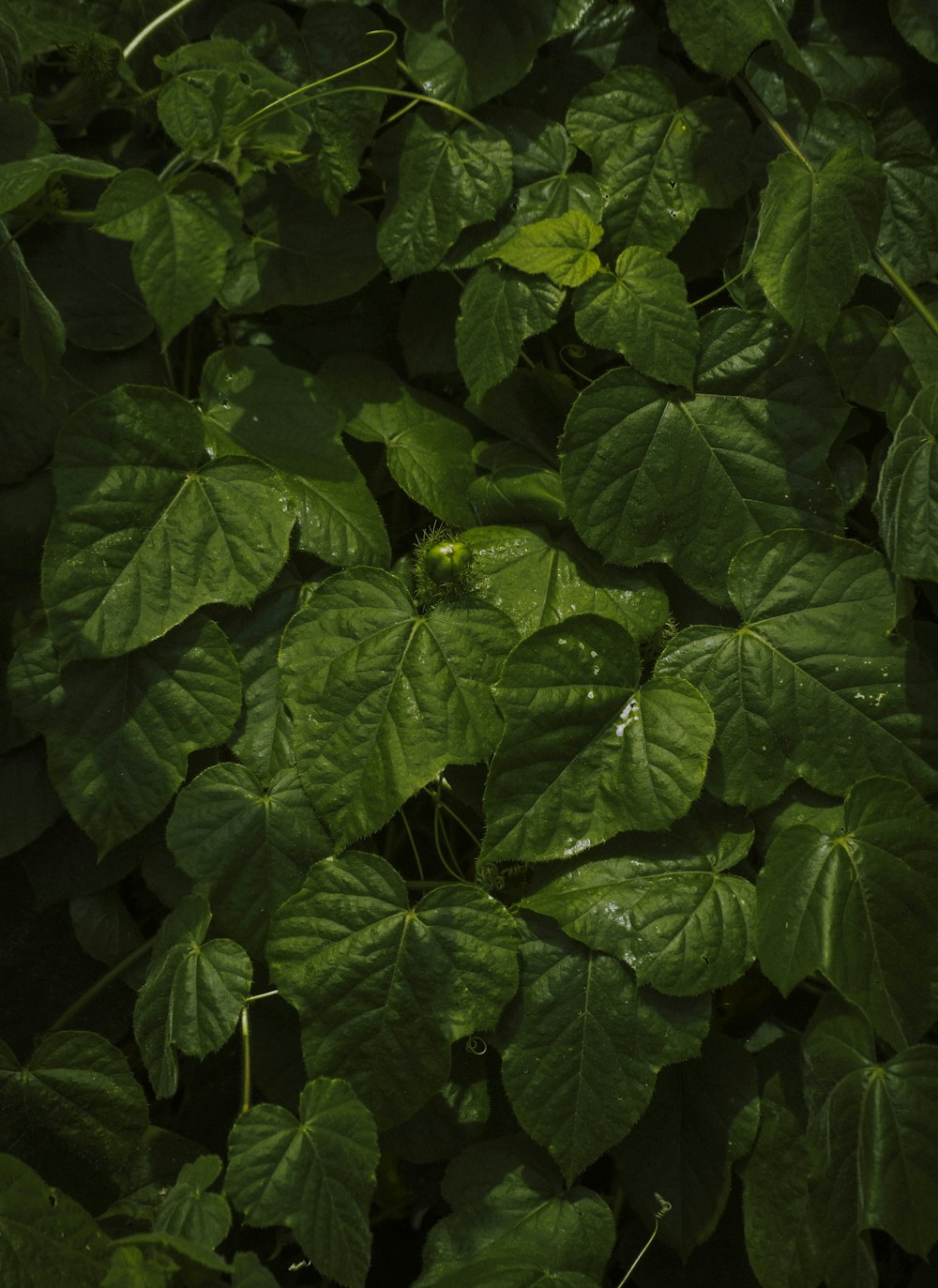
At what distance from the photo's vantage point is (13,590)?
181 cm

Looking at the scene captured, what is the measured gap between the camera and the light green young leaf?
4.58 feet

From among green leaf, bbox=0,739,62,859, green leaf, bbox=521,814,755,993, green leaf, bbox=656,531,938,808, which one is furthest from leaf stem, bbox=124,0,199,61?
green leaf, bbox=521,814,755,993

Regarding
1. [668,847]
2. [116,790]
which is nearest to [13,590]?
[116,790]

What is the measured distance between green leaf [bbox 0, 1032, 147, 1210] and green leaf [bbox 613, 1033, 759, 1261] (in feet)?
2.48

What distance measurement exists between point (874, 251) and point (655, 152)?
38 centimetres

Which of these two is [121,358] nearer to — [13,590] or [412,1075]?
[13,590]

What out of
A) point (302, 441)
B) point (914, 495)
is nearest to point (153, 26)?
point (302, 441)

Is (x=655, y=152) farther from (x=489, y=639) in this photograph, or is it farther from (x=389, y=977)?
(x=389, y=977)

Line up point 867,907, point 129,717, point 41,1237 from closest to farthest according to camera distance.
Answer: point 41,1237, point 867,907, point 129,717

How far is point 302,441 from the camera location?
1771mm

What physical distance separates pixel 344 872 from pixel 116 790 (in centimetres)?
39

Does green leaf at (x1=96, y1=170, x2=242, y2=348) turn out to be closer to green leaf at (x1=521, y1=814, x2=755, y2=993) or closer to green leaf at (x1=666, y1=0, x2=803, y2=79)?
green leaf at (x1=666, y1=0, x2=803, y2=79)

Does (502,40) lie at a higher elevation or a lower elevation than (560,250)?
higher

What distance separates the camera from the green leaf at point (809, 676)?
1569 mm
